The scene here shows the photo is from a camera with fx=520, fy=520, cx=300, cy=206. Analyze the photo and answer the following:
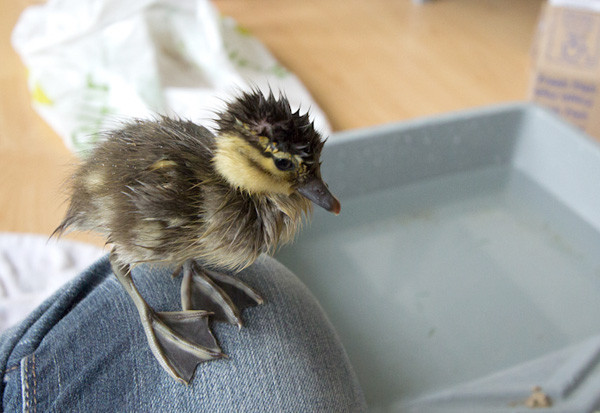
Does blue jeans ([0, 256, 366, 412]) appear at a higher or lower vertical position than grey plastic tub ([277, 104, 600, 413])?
higher

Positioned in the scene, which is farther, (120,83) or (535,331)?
(120,83)

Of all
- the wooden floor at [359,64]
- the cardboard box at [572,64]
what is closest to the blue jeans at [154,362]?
the wooden floor at [359,64]

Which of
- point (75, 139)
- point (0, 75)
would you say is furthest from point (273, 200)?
point (0, 75)

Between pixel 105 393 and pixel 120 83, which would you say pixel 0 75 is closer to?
pixel 120 83

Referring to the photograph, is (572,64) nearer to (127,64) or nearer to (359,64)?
(359,64)

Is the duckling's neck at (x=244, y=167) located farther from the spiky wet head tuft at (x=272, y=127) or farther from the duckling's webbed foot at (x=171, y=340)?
the duckling's webbed foot at (x=171, y=340)

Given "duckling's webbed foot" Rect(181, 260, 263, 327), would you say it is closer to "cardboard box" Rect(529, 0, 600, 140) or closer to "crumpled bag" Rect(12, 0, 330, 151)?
"crumpled bag" Rect(12, 0, 330, 151)

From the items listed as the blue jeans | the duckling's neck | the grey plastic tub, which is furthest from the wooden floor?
the duckling's neck
